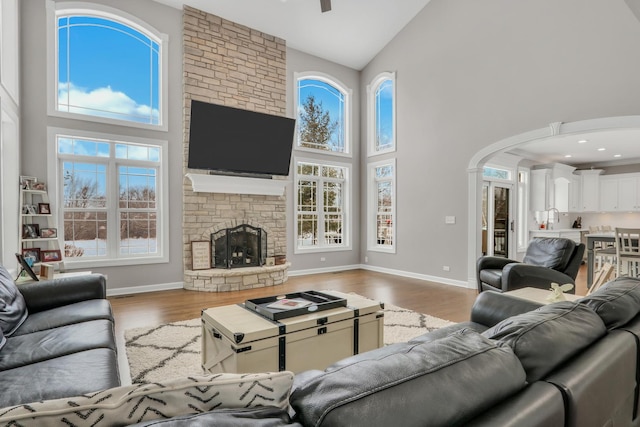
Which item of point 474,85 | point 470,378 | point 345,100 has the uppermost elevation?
point 345,100

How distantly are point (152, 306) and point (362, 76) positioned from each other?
603cm

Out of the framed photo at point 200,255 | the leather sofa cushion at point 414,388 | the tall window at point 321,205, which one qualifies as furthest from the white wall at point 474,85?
the leather sofa cushion at point 414,388

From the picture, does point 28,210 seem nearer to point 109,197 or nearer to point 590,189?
point 109,197

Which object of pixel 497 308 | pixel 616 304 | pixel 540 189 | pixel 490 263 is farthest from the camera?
pixel 540 189

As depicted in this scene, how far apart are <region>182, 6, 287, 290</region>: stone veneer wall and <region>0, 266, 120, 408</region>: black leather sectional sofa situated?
2738 millimetres

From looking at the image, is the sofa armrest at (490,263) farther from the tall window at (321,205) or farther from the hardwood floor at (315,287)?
the tall window at (321,205)

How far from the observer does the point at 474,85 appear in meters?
5.61

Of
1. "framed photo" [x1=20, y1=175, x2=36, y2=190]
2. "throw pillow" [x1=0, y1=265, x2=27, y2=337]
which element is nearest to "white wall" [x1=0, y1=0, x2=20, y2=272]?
"framed photo" [x1=20, y1=175, x2=36, y2=190]

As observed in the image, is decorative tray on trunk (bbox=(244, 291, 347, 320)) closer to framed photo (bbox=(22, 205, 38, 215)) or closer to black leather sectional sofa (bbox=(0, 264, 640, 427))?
black leather sectional sofa (bbox=(0, 264, 640, 427))

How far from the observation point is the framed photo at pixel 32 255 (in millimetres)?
4024

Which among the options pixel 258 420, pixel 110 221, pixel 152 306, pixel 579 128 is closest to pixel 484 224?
pixel 579 128

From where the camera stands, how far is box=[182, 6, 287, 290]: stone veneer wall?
559 centimetres

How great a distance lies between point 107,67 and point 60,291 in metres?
3.80

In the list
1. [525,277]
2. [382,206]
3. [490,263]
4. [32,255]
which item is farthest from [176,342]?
[382,206]
